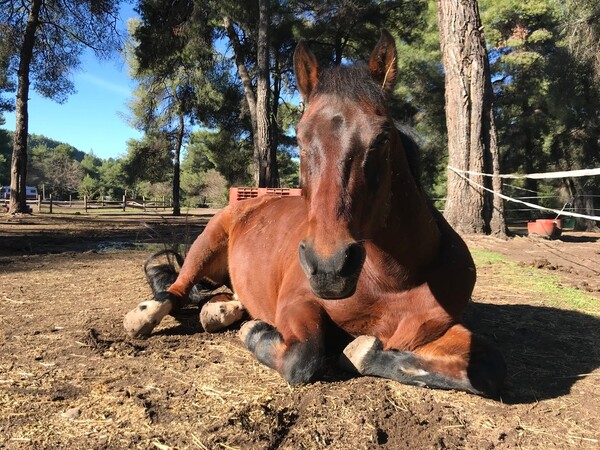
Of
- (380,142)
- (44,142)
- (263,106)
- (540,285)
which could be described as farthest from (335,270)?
(44,142)

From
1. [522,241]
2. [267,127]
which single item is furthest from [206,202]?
[522,241]

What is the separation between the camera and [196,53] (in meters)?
17.8

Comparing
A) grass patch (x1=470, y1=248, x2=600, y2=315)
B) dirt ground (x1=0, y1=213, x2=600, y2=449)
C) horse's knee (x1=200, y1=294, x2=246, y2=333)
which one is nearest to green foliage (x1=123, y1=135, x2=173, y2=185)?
grass patch (x1=470, y1=248, x2=600, y2=315)

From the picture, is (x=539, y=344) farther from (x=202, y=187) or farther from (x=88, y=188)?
(x=88, y=188)

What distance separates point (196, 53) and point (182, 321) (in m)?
16.3

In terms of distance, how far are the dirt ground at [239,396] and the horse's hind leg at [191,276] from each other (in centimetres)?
14

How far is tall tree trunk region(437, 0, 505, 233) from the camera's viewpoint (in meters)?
9.00

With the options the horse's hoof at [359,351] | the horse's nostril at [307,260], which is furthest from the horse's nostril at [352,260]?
the horse's hoof at [359,351]

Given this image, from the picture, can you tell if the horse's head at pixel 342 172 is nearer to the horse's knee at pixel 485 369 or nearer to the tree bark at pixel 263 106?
the horse's knee at pixel 485 369

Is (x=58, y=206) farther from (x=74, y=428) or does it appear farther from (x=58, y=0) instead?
(x=74, y=428)

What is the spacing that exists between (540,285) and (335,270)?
444cm

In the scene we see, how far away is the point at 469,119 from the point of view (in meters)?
9.23

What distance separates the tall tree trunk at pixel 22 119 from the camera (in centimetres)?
1712

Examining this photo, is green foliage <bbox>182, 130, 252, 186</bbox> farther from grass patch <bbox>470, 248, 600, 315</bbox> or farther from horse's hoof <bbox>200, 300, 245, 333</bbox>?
horse's hoof <bbox>200, 300, 245, 333</bbox>
